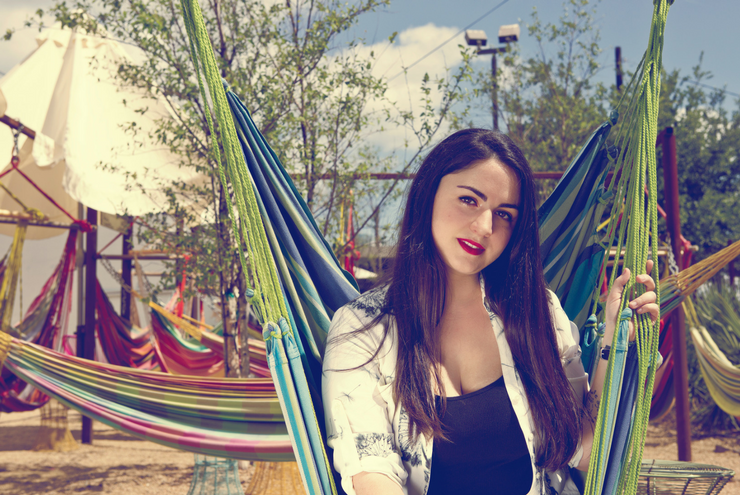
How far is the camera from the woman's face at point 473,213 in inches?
51.3

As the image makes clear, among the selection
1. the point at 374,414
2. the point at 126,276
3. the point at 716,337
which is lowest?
the point at 716,337

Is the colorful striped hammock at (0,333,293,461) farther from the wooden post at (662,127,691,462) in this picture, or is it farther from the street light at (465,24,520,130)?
the street light at (465,24,520,130)

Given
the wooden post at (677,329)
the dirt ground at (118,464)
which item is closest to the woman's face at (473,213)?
the wooden post at (677,329)

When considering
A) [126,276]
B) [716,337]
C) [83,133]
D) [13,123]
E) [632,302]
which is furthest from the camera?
[126,276]

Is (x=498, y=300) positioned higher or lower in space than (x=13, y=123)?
lower

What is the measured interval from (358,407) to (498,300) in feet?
1.43

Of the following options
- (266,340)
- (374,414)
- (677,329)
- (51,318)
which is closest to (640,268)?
(374,414)

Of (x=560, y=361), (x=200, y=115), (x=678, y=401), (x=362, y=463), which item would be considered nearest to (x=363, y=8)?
(x=200, y=115)

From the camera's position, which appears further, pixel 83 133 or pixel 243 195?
pixel 83 133

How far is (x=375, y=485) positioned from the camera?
3.65 feet

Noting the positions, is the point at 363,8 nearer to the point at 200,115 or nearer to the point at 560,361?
the point at 200,115

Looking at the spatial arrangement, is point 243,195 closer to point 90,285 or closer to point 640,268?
point 640,268

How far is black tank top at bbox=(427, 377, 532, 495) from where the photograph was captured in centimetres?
120

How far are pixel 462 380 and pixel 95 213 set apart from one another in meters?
4.62
